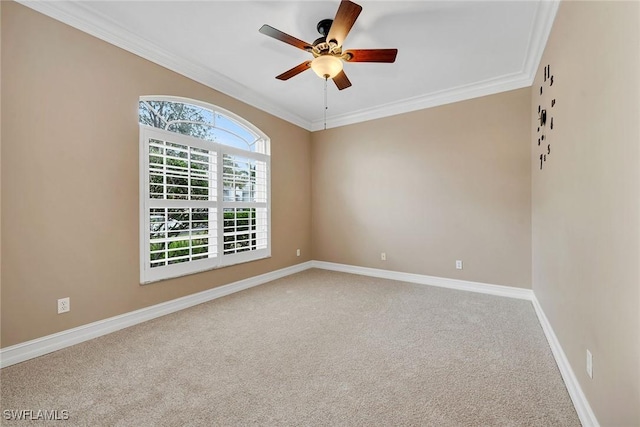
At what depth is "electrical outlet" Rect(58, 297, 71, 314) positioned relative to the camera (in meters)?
2.28

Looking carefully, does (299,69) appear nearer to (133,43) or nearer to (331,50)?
(331,50)

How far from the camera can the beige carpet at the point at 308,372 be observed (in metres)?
1.55

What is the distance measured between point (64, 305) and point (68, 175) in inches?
43.3

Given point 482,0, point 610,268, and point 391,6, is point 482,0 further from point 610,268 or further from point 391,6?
point 610,268

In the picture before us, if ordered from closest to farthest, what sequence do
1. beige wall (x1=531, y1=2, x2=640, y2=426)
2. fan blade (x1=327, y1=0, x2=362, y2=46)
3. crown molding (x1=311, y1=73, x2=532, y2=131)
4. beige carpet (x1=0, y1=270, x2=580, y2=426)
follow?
beige wall (x1=531, y1=2, x2=640, y2=426) < beige carpet (x1=0, y1=270, x2=580, y2=426) < fan blade (x1=327, y1=0, x2=362, y2=46) < crown molding (x1=311, y1=73, x2=532, y2=131)

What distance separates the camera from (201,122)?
3.46m

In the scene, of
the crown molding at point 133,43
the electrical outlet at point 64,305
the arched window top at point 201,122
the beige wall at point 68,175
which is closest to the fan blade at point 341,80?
the crown molding at point 133,43

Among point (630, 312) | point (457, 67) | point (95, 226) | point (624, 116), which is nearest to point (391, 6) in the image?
point (457, 67)

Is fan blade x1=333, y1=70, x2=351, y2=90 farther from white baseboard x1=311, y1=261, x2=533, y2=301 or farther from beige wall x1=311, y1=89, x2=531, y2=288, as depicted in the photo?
white baseboard x1=311, y1=261, x2=533, y2=301

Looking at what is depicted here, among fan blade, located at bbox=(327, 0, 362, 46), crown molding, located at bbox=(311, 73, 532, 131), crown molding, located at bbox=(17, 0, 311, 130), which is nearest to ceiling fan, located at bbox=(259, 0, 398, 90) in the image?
fan blade, located at bbox=(327, 0, 362, 46)

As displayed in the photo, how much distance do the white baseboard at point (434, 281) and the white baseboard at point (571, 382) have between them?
103 cm

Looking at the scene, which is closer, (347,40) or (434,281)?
(347,40)

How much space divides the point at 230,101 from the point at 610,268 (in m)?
4.01

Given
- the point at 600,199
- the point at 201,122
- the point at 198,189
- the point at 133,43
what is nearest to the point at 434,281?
the point at 600,199
